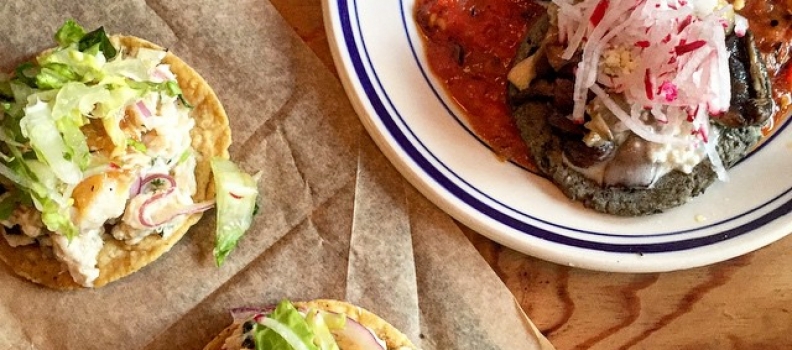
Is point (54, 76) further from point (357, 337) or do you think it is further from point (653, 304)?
point (653, 304)

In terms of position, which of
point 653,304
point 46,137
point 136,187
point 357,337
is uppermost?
point 46,137

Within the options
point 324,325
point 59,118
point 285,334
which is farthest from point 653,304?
point 59,118

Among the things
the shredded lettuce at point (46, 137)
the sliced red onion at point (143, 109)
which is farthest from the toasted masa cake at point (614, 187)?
the shredded lettuce at point (46, 137)

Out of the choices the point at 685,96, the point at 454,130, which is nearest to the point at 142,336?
the point at 454,130

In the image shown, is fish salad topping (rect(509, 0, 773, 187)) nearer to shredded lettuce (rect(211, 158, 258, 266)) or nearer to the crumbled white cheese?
the crumbled white cheese

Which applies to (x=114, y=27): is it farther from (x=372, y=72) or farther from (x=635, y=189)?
(x=635, y=189)

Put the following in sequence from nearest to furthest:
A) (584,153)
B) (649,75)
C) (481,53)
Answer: (649,75) < (584,153) < (481,53)
